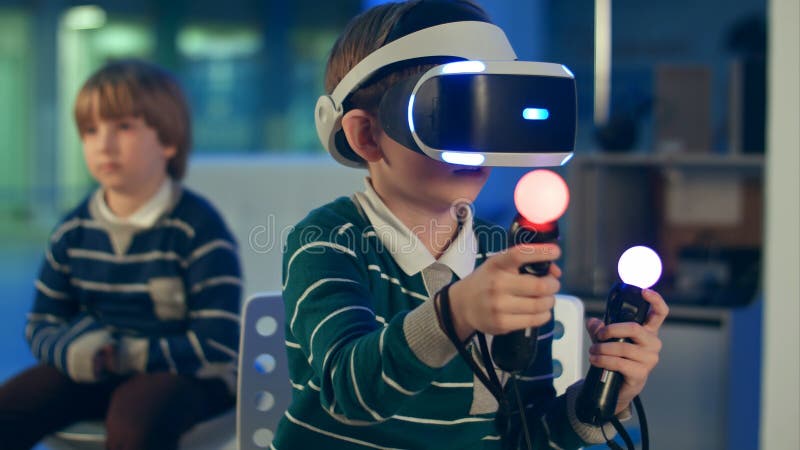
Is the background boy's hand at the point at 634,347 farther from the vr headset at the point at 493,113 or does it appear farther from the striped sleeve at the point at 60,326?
the striped sleeve at the point at 60,326

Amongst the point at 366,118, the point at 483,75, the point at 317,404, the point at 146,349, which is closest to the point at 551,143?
the point at 483,75

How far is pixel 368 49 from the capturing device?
2.55 ft

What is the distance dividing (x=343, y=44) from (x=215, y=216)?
2.65ft

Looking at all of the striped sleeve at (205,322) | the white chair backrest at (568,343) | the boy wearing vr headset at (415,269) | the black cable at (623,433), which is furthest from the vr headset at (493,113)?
the striped sleeve at (205,322)

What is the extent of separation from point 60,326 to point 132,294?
0.13m

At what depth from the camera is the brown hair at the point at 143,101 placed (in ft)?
5.19

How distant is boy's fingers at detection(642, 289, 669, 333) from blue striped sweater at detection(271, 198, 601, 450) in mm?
124

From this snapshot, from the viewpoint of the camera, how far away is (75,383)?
1.50 m

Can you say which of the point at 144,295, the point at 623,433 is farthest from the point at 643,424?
the point at 144,295

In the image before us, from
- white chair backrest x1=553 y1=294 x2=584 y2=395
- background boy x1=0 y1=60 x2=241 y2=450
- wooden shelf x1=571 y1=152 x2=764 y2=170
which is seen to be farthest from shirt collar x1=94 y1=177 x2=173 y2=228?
wooden shelf x1=571 y1=152 x2=764 y2=170

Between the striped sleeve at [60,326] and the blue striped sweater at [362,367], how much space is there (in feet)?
2.28

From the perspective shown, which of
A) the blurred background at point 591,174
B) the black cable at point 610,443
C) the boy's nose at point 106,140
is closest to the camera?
the black cable at point 610,443

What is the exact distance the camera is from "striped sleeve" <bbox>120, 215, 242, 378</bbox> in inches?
57.4

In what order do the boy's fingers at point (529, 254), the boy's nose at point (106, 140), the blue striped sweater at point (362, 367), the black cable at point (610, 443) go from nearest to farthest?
the boy's fingers at point (529, 254), the blue striped sweater at point (362, 367), the black cable at point (610, 443), the boy's nose at point (106, 140)
